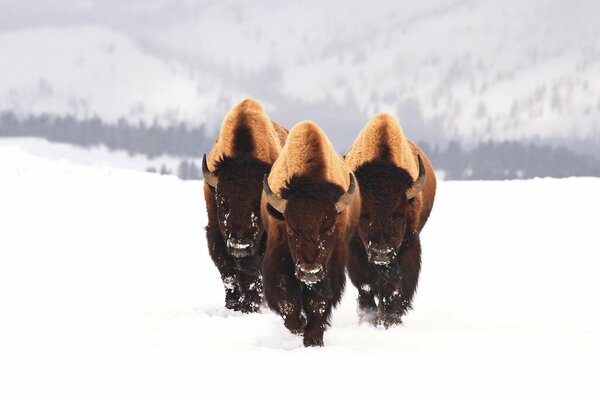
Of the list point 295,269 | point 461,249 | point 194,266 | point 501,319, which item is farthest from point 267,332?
point 461,249

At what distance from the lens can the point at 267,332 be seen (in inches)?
287

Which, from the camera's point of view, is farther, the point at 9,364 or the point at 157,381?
the point at 9,364

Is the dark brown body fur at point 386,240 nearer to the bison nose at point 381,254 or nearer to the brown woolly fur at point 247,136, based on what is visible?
the bison nose at point 381,254

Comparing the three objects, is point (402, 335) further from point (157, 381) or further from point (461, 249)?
point (461, 249)

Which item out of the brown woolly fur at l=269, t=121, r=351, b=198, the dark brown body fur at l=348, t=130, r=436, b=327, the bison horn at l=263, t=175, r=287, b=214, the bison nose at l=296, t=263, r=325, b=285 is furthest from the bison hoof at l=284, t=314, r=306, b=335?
the dark brown body fur at l=348, t=130, r=436, b=327

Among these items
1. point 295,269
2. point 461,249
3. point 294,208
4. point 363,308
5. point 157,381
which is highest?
point 294,208

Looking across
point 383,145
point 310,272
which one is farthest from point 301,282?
point 383,145

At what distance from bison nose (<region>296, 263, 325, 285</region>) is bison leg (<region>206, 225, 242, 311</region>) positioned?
2.54 metres

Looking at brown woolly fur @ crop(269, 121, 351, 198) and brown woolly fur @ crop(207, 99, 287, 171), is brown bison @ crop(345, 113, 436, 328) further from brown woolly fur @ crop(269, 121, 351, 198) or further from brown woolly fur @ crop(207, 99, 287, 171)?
brown woolly fur @ crop(207, 99, 287, 171)

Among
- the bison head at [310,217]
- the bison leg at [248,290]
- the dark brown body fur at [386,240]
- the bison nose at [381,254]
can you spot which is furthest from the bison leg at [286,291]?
the bison leg at [248,290]

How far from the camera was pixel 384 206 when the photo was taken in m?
7.87

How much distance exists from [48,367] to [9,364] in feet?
1.21

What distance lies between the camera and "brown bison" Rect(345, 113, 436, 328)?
310 inches

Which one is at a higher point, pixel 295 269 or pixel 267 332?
pixel 295 269
